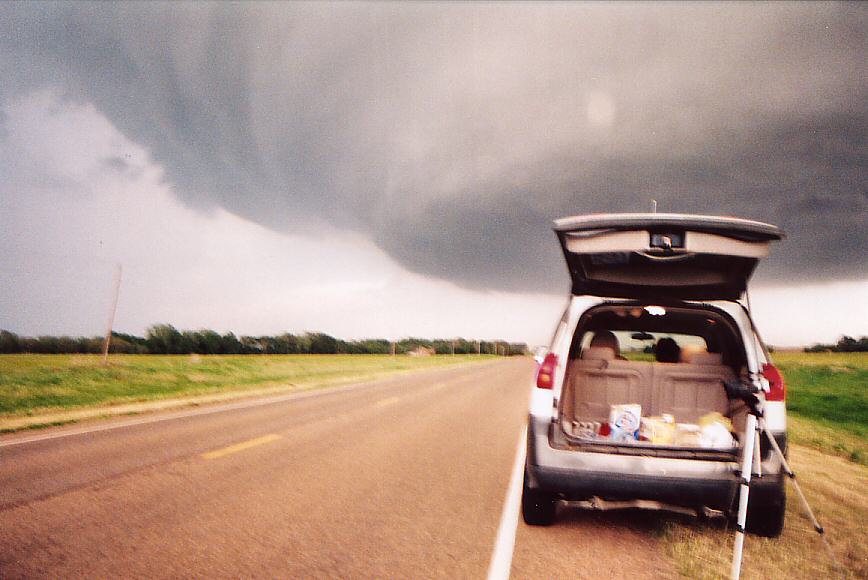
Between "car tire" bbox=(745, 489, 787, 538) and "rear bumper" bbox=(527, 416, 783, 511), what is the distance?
0.21ft

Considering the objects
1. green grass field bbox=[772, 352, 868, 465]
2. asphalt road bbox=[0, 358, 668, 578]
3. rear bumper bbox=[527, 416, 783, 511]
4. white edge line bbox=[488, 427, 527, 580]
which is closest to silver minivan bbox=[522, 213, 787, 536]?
rear bumper bbox=[527, 416, 783, 511]

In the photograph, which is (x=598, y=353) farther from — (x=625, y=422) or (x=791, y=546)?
(x=791, y=546)

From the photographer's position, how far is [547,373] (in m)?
4.24

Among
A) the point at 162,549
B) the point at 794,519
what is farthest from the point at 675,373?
the point at 162,549

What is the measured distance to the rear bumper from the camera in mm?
3641

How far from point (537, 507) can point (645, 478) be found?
965 millimetres

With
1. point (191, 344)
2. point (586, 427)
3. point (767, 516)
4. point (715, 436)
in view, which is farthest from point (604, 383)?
point (191, 344)

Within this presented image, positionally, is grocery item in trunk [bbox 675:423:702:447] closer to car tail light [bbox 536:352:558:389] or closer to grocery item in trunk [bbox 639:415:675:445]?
grocery item in trunk [bbox 639:415:675:445]

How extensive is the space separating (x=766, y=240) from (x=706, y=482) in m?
1.71

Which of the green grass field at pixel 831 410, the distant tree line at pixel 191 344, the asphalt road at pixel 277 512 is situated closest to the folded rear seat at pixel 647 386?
the asphalt road at pixel 277 512

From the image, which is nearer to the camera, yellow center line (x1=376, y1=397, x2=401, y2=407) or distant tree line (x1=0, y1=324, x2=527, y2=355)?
yellow center line (x1=376, y1=397, x2=401, y2=407)

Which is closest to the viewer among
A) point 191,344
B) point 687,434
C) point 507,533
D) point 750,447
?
Result: point 750,447

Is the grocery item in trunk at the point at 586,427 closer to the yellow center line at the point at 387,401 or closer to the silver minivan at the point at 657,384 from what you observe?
the silver minivan at the point at 657,384

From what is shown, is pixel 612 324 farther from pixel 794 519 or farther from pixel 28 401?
pixel 28 401
